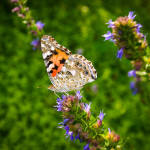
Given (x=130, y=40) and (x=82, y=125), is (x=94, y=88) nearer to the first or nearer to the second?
(x=130, y=40)

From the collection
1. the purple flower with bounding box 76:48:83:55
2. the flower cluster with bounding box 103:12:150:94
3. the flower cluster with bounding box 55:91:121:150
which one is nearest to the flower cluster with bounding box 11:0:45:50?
the flower cluster with bounding box 103:12:150:94

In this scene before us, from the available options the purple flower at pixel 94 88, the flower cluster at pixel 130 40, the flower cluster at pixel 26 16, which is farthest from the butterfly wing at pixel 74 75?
the purple flower at pixel 94 88

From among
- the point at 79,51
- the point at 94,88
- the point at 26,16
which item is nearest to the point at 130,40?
the point at 26,16

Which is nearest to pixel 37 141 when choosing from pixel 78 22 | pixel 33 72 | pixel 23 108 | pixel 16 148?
pixel 16 148

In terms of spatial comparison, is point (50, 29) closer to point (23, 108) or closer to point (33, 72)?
Answer: point (33, 72)

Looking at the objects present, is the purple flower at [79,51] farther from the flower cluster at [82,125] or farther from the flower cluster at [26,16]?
the flower cluster at [82,125]

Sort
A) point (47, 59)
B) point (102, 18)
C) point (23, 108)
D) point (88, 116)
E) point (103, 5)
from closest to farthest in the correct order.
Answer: point (88, 116) < point (47, 59) < point (23, 108) < point (102, 18) < point (103, 5)

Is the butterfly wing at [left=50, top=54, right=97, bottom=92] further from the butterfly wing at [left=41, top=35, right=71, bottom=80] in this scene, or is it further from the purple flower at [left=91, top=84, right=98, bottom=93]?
the purple flower at [left=91, top=84, right=98, bottom=93]
